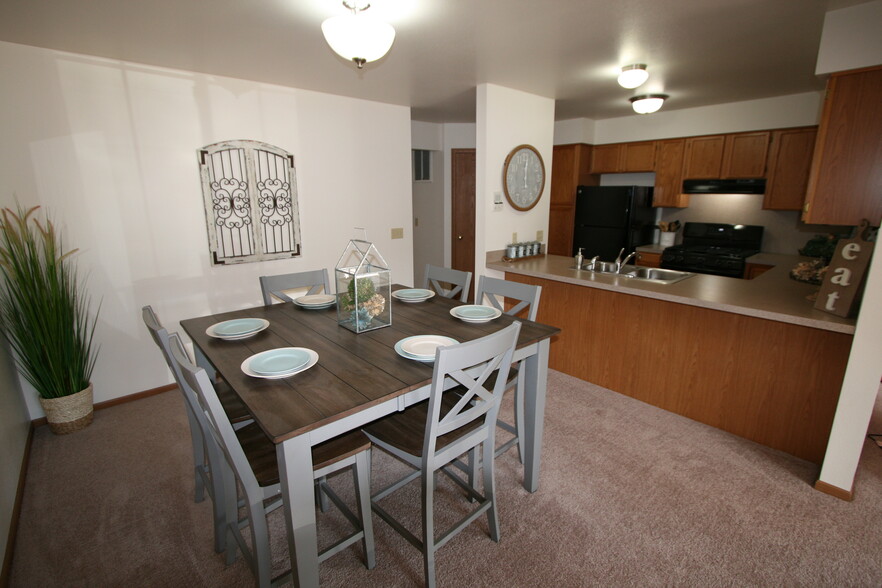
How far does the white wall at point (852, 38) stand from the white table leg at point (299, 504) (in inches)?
122

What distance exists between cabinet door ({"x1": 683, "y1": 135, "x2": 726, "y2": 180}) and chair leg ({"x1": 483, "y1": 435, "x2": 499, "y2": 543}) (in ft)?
14.0

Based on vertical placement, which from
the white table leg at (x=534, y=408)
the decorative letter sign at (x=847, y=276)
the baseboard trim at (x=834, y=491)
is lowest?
the baseboard trim at (x=834, y=491)

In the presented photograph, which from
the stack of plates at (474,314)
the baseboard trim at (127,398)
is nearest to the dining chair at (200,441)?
the stack of plates at (474,314)

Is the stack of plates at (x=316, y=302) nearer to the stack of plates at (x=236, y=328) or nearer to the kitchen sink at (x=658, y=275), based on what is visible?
the stack of plates at (x=236, y=328)

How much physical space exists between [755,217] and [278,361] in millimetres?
5131

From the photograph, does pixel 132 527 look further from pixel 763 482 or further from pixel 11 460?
pixel 763 482

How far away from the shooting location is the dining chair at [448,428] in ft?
4.53

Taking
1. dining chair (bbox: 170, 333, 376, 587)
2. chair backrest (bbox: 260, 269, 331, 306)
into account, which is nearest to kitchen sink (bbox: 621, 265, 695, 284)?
chair backrest (bbox: 260, 269, 331, 306)

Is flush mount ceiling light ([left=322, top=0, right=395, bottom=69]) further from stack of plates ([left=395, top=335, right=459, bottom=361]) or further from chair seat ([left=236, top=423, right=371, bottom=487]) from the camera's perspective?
chair seat ([left=236, top=423, right=371, bottom=487])

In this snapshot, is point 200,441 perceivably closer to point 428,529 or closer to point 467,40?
point 428,529

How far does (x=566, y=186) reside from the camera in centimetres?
523

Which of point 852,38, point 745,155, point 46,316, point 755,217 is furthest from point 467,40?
point 755,217

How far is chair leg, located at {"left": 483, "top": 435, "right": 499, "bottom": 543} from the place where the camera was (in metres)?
1.71

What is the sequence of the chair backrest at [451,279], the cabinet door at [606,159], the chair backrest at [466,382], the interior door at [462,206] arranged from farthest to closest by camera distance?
the interior door at [462,206] → the cabinet door at [606,159] → the chair backrest at [451,279] → the chair backrest at [466,382]
